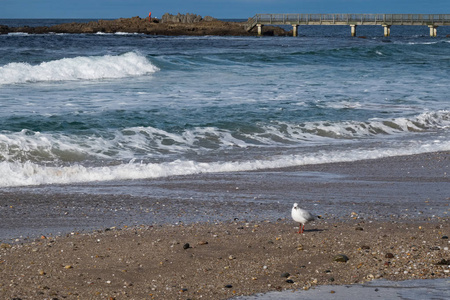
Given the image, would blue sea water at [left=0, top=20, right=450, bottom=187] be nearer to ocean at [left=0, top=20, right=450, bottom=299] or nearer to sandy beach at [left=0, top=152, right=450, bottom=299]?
ocean at [left=0, top=20, right=450, bottom=299]

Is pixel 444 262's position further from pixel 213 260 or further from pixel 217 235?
pixel 217 235

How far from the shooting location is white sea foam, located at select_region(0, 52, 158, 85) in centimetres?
2211

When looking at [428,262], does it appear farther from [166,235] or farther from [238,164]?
[238,164]

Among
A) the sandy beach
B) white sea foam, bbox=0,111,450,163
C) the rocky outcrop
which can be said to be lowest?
white sea foam, bbox=0,111,450,163

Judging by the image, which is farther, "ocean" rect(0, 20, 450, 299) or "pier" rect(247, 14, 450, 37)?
"pier" rect(247, 14, 450, 37)

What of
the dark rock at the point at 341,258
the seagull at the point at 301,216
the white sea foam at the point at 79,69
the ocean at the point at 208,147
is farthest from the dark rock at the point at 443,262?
the white sea foam at the point at 79,69

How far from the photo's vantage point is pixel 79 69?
79.5 feet

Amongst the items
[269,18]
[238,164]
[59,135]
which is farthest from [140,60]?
[269,18]

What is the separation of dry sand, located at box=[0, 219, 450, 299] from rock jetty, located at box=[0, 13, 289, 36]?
70.2 m

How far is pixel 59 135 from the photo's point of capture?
1134 cm

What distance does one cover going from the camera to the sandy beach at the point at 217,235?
4.82m

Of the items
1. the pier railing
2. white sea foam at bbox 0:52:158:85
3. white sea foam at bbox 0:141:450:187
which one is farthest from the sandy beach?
the pier railing

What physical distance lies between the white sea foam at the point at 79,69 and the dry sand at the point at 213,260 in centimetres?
1654

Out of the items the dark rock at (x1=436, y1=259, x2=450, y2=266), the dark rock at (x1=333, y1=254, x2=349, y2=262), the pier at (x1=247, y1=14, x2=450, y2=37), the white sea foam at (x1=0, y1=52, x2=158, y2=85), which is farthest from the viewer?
the pier at (x1=247, y1=14, x2=450, y2=37)
